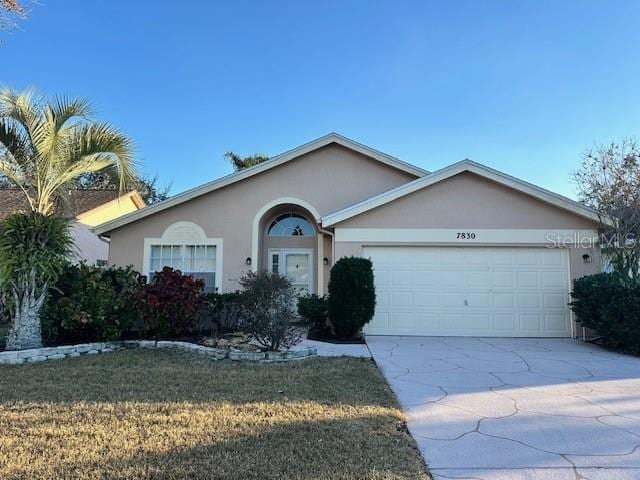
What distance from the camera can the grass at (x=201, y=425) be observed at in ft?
11.2

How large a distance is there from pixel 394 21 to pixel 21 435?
12.0 meters

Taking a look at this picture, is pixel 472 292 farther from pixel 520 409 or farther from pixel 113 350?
pixel 113 350

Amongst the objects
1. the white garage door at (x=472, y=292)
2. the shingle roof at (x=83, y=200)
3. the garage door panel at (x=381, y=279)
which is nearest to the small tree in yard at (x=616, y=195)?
the white garage door at (x=472, y=292)

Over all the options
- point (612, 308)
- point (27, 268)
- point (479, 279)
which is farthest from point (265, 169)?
point (612, 308)

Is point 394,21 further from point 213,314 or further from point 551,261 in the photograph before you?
point 213,314

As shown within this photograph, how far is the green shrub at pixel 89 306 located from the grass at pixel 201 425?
2.07m

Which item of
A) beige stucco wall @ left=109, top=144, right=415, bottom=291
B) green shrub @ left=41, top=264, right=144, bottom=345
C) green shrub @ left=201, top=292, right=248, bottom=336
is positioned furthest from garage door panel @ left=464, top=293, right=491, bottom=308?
green shrub @ left=41, top=264, right=144, bottom=345

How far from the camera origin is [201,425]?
435 cm

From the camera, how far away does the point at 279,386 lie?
5.95 meters

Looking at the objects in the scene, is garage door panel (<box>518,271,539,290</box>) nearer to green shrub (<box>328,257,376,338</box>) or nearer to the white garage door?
the white garage door

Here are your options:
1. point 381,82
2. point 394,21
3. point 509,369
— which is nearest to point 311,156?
point 381,82

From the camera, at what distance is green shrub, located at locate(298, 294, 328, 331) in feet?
36.5

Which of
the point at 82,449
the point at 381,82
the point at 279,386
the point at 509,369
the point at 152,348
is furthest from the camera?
the point at 381,82

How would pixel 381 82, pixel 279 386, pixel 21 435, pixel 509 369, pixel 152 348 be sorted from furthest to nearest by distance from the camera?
pixel 381 82, pixel 152 348, pixel 509 369, pixel 279 386, pixel 21 435
